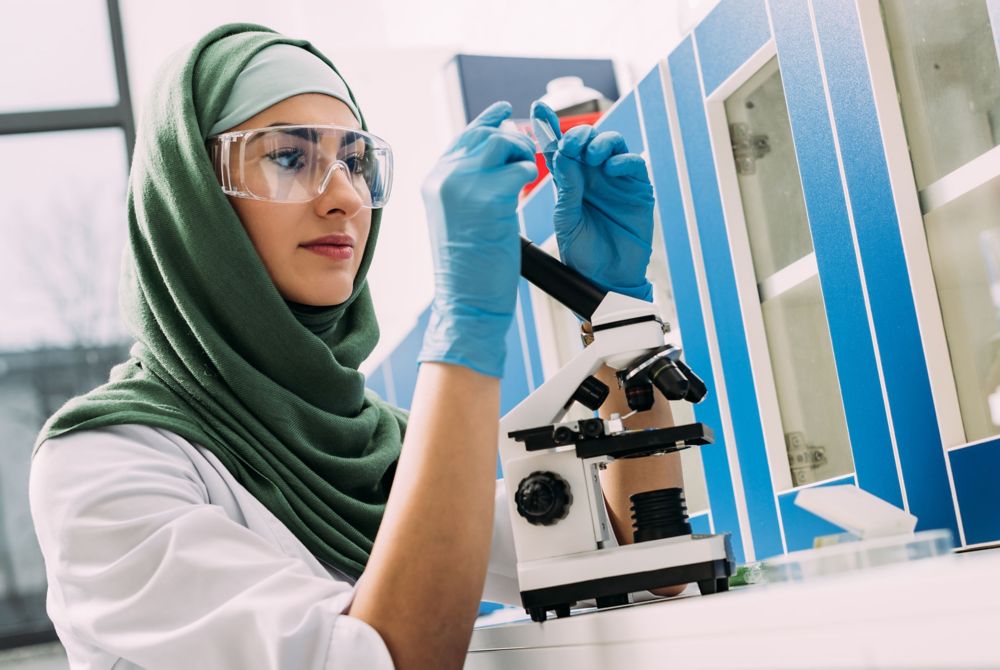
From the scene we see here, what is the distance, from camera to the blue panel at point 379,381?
3.38 m

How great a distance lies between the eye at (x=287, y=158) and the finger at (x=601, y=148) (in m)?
0.35

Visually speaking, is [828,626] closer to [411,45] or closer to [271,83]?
[271,83]

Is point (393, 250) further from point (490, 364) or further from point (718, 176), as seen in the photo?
point (490, 364)

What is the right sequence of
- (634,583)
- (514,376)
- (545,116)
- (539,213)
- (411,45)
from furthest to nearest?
(411,45)
(514,376)
(539,213)
(545,116)
(634,583)

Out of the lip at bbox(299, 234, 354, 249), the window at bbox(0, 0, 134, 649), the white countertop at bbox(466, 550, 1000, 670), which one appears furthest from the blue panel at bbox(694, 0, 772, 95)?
the window at bbox(0, 0, 134, 649)

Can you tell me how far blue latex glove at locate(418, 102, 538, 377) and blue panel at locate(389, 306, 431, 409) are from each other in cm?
175

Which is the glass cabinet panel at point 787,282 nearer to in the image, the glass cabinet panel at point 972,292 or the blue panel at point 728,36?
the blue panel at point 728,36

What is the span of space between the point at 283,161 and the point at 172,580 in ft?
1.76

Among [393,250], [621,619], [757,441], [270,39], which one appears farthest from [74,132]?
[621,619]

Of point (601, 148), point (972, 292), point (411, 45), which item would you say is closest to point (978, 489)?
point (972, 292)

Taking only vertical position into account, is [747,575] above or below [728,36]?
below

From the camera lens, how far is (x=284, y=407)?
1332mm

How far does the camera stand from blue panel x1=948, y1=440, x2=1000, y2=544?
105cm

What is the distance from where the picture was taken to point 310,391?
140 cm
